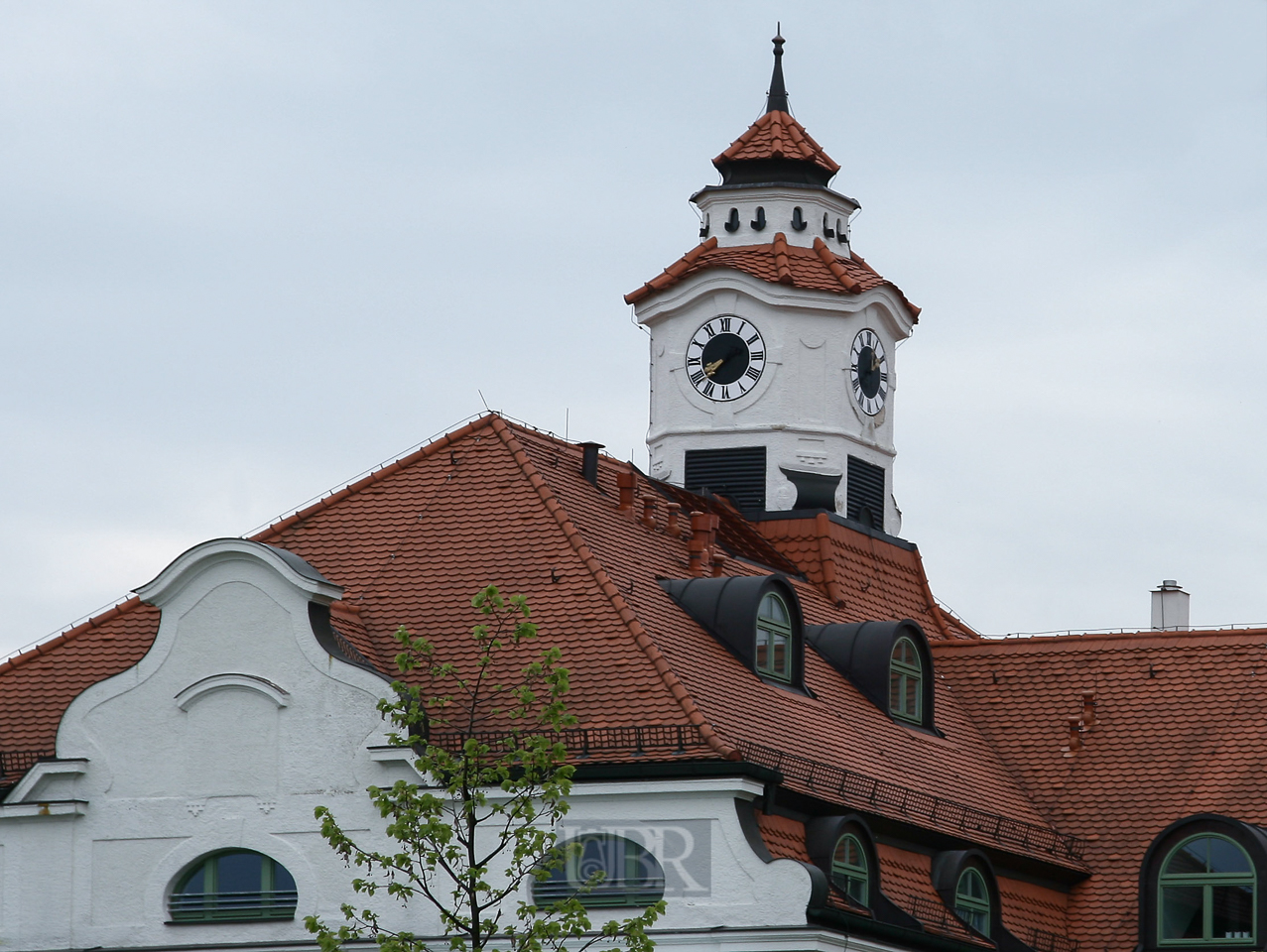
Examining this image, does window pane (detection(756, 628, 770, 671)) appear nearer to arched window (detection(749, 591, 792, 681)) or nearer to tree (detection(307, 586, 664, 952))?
arched window (detection(749, 591, 792, 681))

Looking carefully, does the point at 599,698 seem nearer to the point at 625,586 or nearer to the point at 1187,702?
the point at 625,586

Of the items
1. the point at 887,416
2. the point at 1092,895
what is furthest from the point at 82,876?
the point at 887,416

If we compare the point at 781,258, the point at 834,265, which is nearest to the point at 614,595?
the point at 781,258

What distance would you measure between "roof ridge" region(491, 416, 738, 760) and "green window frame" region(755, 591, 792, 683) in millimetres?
2845

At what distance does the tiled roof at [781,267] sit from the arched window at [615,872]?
17.3 meters

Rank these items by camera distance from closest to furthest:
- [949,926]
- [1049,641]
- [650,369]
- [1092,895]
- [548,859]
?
[548,859], [949,926], [1092,895], [1049,641], [650,369]

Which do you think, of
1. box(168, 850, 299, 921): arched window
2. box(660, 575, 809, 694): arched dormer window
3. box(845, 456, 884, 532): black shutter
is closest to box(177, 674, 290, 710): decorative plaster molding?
box(168, 850, 299, 921): arched window

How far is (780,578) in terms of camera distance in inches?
1742

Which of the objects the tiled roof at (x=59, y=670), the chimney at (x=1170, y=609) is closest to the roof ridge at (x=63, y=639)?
the tiled roof at (x=59, y=670)

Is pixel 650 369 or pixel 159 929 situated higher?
pixel 650 369

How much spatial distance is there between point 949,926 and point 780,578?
5562 mm

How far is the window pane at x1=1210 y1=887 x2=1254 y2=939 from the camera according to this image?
4553 centimetres

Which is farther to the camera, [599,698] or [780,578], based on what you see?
[780,578]

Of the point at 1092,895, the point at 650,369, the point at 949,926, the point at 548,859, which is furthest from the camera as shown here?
the point at 650,369
